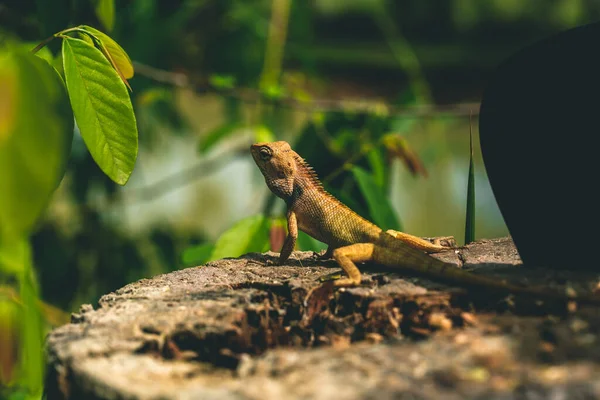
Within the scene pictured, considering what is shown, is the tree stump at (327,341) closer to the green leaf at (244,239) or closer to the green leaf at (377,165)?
the green leaf at (244,239)

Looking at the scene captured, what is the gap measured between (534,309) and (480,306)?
8cm

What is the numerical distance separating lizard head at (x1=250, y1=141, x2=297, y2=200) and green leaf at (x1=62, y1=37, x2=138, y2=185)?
2.59 feet

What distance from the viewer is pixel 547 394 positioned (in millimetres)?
740

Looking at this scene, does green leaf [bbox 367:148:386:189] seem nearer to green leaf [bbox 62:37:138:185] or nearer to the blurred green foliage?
the blurred green foliage

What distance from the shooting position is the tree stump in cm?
78

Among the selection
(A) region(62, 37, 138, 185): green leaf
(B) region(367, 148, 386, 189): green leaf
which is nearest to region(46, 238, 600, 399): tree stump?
(A) region(62, 37, 138, 185): green leaf

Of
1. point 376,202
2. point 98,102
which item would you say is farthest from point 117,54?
point 376,202

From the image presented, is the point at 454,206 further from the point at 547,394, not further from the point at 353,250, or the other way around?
the point at 547,394

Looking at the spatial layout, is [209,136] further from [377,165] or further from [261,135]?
[377,165]

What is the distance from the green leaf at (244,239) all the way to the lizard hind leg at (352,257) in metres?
0.29

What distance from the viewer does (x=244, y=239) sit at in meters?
1.56

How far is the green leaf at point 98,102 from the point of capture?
0.90 m

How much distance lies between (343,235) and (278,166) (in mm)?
298

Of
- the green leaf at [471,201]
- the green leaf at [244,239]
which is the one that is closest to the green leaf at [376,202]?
the green leaf at [244,239]
